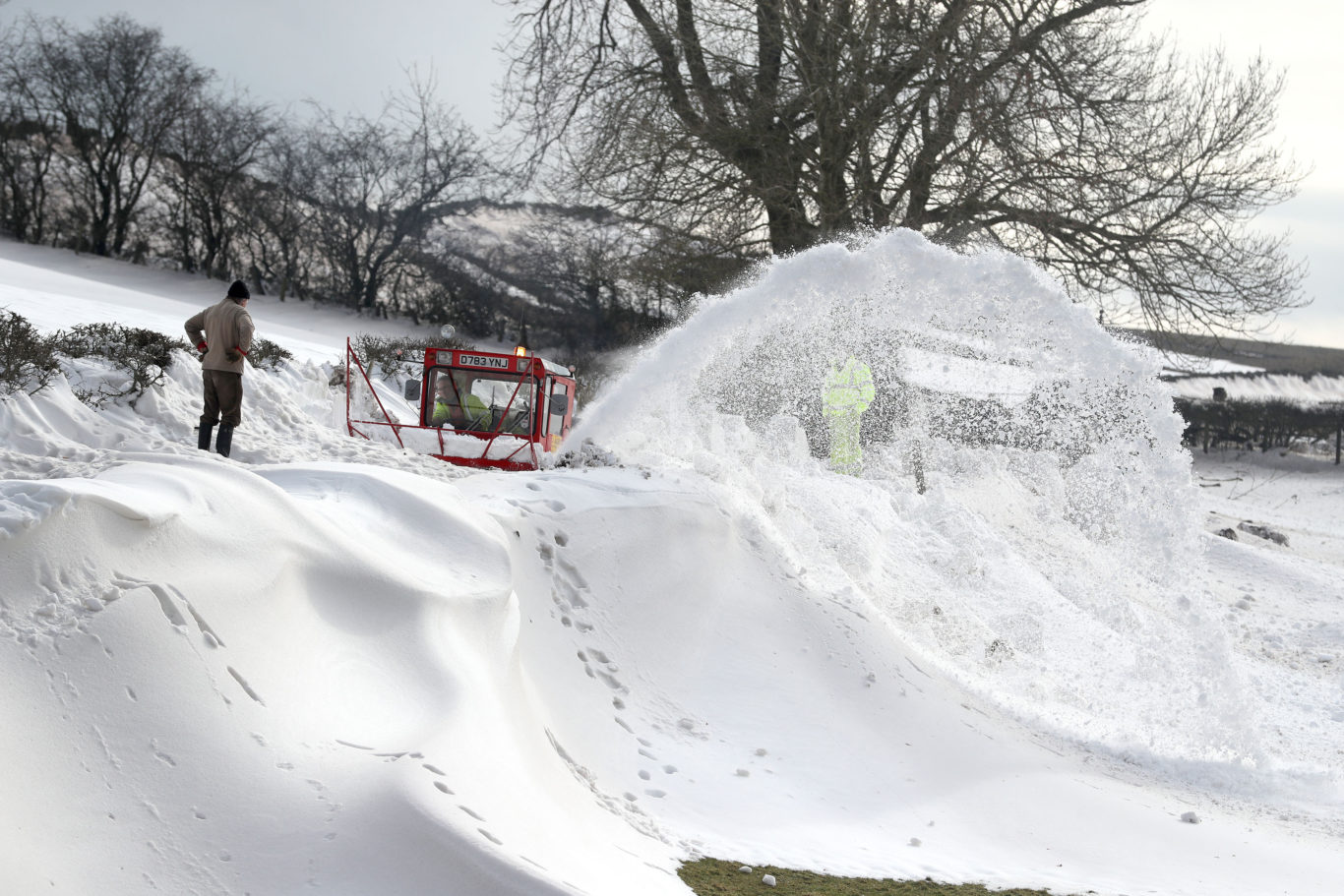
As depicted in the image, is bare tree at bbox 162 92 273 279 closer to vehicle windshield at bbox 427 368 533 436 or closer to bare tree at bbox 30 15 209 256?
bare tree at bbox 30 15 209 256

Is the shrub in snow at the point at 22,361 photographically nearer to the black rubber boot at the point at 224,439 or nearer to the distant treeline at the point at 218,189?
the black rubber boot at the point at 224,439

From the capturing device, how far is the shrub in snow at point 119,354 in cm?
923

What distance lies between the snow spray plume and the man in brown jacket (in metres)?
2.86

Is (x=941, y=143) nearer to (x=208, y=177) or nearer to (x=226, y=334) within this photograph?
(x=226, y=334)

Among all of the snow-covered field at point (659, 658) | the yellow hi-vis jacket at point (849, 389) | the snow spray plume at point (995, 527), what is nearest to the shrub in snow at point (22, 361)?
the snow-covered field at point (659, 658)

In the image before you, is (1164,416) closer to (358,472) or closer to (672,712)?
(672,712)

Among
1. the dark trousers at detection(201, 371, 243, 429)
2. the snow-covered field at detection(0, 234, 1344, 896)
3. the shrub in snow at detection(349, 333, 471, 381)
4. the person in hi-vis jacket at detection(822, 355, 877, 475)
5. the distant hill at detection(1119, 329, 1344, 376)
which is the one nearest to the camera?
the snow-covered field at detection(0, 234, 1344, 896)

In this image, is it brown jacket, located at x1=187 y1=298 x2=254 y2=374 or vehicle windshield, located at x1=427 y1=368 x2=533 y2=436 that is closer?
brown jacket, located at x1=187 y1=298 x2=254 y2=374

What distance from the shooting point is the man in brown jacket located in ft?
26.9

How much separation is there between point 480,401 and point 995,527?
535 cm

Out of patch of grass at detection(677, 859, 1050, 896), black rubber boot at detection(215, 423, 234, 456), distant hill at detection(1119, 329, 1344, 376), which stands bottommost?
patch of grass at detection(677, 859, 1050, 896)

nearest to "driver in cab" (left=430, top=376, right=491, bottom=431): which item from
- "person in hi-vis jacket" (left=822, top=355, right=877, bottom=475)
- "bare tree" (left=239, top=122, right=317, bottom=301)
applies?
"person in hi-vis jacket" (left=822, top=355, right=877, bottom=475)

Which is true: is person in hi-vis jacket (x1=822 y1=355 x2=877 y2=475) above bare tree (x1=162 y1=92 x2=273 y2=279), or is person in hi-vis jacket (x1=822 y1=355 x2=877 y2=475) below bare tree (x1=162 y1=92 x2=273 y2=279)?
below

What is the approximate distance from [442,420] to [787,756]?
5.68m
